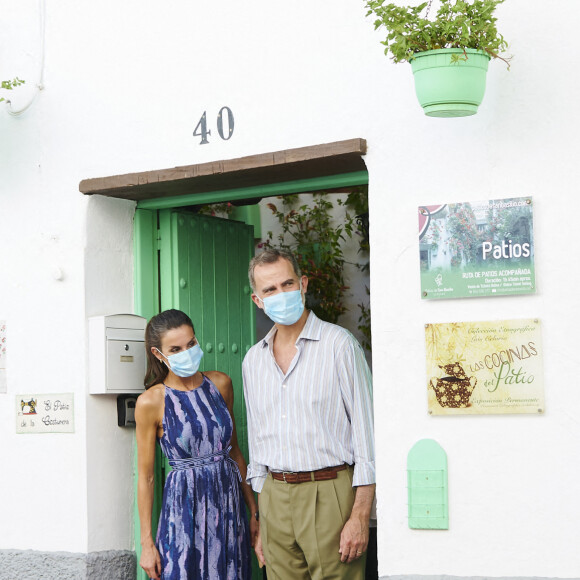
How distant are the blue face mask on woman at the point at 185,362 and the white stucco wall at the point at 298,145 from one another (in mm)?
535

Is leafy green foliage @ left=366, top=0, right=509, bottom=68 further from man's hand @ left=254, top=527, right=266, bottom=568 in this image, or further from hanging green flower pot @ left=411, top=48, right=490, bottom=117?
man's hand @ left=254, top=527, right=266, bottom=568

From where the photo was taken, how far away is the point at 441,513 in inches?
171

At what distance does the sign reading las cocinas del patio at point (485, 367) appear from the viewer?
423 cm

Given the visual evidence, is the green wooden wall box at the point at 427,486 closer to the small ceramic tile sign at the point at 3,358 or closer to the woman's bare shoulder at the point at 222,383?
the woman's bare shoulder at the point at 222,383

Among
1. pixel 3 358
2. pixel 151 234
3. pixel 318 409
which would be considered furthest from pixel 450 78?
pixel 3 358

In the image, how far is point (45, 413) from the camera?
17.6ft

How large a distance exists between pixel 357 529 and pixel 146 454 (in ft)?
3.75

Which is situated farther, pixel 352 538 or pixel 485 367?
pixel 352 538

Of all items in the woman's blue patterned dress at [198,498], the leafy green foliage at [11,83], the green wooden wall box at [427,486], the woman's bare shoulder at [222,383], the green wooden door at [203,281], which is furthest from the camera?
the green wooden door at [203,281]

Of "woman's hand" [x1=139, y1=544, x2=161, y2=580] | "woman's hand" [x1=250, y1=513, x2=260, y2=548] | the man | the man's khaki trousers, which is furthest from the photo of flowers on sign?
"woman's hand" [x1=139, y1=544, x2=161, y2=580]

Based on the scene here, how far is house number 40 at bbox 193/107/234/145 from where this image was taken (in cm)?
497

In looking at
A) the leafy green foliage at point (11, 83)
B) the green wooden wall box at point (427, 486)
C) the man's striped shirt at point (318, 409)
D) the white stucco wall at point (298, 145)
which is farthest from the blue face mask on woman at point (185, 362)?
the leafy green foliage at point (11, 83)

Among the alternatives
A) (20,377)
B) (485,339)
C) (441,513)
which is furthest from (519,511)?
(20,377)

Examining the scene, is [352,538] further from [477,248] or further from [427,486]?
[477,248]
